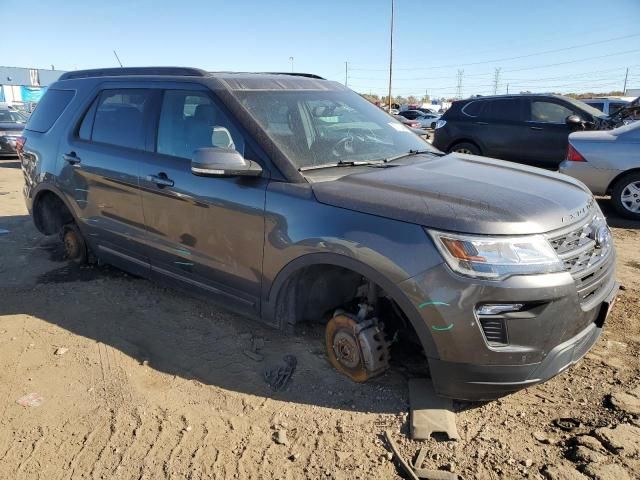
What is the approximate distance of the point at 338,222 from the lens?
2736 mm

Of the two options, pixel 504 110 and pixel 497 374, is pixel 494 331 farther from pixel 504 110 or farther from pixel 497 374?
pixel 504 110

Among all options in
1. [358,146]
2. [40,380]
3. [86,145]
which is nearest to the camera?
[40,380]

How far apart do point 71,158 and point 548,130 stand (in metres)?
8.45

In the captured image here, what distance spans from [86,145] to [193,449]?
2.96 metres

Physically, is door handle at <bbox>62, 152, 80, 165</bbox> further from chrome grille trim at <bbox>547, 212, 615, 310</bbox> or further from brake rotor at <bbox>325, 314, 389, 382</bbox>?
chrome grille trim at <bbox>547, 212, 615, 310</bbox>

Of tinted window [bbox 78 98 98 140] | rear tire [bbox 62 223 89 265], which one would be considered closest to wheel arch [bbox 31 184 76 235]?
rear tire [bbox 62 223 89 265]

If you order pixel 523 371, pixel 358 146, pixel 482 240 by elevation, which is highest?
pixel 358 146

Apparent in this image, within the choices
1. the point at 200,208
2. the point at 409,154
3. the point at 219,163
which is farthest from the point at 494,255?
the point at 200,208

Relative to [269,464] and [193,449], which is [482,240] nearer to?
[269,464]

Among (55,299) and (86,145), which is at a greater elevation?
(86,145)

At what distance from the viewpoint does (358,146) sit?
11.6 ft

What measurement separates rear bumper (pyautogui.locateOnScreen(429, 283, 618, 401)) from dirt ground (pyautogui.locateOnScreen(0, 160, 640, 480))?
22 centimetres

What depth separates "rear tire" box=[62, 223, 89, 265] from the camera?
4.95 m

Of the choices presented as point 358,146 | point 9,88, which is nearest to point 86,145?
point 358,146
